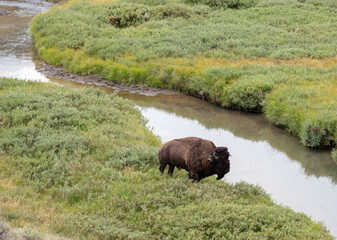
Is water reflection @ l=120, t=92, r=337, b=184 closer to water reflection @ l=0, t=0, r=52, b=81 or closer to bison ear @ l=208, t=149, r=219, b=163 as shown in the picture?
bison ear @ l=208, t=149, r=219, b=163

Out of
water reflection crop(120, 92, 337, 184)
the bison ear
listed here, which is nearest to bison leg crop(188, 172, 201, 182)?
the bison ear

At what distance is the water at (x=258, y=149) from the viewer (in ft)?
52.3

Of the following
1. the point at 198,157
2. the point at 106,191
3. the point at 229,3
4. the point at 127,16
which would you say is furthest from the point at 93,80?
the point at 229,3

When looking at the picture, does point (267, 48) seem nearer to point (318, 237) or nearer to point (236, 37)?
point (236, 37)

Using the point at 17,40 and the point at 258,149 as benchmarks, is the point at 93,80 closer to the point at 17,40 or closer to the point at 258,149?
the point at 258,149

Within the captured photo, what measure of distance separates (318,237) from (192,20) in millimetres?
30921

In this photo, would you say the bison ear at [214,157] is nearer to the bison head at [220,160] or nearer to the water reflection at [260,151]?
the bison head at [220,160]

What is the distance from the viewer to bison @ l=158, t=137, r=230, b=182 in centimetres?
1182

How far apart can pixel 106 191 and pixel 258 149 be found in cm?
987

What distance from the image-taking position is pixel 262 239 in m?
9.90

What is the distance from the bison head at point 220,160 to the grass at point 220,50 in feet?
28.1

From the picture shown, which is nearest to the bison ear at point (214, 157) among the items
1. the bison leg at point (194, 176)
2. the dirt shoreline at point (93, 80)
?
the bison leg at point (194, 176)

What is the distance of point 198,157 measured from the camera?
1223 cm

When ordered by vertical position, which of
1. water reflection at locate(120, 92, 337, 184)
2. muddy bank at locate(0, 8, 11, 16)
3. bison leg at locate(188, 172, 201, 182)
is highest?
bison leg at locate(188, 172, 201, 182)
